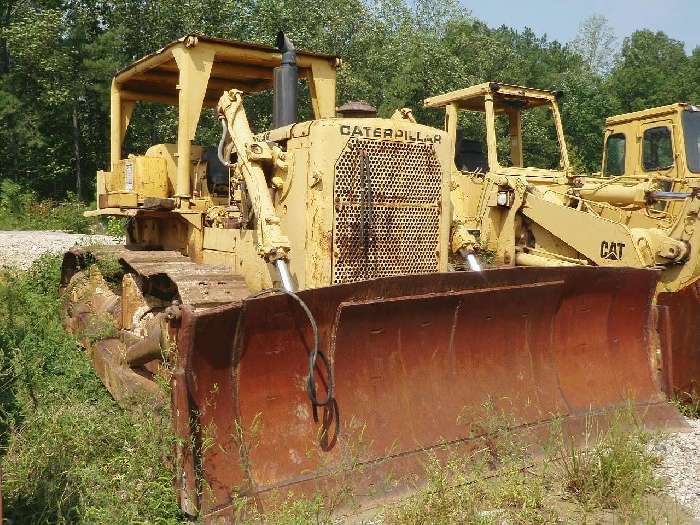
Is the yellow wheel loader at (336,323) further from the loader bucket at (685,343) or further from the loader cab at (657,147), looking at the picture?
the loader cab at (657,147)

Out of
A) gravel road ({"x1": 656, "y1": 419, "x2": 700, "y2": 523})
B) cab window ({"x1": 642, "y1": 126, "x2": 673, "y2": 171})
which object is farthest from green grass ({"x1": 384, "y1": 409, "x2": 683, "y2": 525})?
cab window ({"x1": 642, "y1": 126, "x2": 673, "y2": 171})

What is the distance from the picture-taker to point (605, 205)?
8.92 m

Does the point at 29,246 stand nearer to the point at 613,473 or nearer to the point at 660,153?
the point at 660,153

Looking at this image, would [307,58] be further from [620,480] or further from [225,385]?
[620,480]

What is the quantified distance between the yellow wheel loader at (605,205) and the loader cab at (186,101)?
1.99 m

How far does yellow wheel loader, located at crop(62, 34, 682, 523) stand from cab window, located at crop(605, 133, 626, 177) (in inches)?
269

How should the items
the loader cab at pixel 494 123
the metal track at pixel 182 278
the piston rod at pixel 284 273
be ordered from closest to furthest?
the piston rod at pixel 284 273, the metal track at pixel 182 278, the loader cab at pixel 494 123

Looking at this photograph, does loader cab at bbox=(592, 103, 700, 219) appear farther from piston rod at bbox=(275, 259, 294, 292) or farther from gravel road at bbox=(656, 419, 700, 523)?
piston rod at bbox=(275, 259, 294, 292)

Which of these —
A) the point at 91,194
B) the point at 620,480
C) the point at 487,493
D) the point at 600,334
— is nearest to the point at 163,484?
the point at 487,493

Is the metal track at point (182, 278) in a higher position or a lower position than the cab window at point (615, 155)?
lower

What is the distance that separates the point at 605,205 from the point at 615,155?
11.5 feet

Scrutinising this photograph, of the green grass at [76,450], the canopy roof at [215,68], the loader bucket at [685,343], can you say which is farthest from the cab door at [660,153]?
the green grass at [76,450]

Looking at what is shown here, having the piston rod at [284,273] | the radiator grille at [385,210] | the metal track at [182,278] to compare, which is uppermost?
the radiator grille at [385,210]

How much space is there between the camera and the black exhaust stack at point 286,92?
18.7ft
